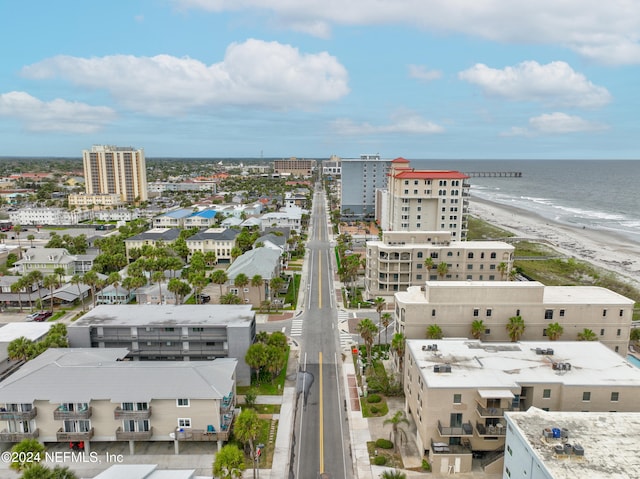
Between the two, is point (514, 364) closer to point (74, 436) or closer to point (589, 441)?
point (589, 441)

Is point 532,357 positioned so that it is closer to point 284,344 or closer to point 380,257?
point 284,344

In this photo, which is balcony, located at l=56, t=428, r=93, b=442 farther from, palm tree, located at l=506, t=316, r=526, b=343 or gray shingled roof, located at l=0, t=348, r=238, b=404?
palm tree, located at l=506, t=316, r=526, b=343

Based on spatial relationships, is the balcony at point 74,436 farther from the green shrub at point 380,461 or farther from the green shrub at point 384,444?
the green shrub at point 384,444

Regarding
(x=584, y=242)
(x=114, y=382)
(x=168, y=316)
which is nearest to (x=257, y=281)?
(x=168, y=316)

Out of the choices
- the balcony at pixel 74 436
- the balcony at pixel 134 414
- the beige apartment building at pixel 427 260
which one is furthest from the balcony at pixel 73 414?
the beige apartment building at pixel 427 260

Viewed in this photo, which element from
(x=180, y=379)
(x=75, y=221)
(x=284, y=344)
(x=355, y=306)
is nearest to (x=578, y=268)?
(x=355, y=306)

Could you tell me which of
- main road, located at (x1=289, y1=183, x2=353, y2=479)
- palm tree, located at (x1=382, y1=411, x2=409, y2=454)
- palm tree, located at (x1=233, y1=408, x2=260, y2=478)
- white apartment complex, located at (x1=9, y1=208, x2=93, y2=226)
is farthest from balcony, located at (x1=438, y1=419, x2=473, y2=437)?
white apartment complex, located at (x1=9, y1=208, x2=93, y2=226)
